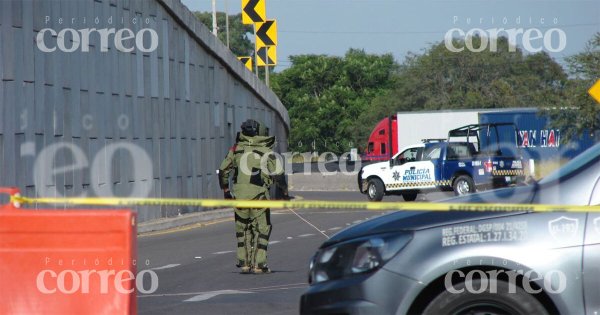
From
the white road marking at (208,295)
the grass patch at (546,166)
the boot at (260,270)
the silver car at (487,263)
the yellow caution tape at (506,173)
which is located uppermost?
the grass patch at (546,166)

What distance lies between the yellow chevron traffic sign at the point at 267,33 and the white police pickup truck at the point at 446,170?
5.87 metres

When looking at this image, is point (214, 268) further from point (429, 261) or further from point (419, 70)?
point (419, 70)

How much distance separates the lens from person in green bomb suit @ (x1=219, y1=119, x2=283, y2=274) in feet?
42.7

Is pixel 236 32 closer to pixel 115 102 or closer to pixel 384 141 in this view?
pixel 384 141

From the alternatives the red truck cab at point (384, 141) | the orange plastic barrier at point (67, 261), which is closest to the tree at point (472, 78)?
the red truck cab at point (384, 141)

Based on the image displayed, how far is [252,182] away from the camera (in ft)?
42.9

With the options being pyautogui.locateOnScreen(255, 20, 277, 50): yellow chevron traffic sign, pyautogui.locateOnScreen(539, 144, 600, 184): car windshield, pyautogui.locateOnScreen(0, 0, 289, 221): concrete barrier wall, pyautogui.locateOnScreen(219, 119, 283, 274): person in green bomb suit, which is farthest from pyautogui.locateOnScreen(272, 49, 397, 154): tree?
pyautogui.locateOnScreen(539, 144, 600, 184): car windshield

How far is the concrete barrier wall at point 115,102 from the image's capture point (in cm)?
A: 1994

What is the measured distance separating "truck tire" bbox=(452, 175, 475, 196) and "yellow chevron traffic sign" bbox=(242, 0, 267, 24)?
7534 millimetres

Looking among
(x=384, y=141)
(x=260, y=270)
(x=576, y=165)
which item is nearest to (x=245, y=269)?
(x=260, y=270)

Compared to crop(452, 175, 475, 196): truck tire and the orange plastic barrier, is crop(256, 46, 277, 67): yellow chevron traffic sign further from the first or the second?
the orange plastic barrier

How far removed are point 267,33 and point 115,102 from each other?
548 inches

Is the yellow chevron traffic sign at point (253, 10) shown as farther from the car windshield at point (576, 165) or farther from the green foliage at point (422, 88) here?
the car windshield at point (576, 165)

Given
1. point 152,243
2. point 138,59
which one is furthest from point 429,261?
point 138,59
